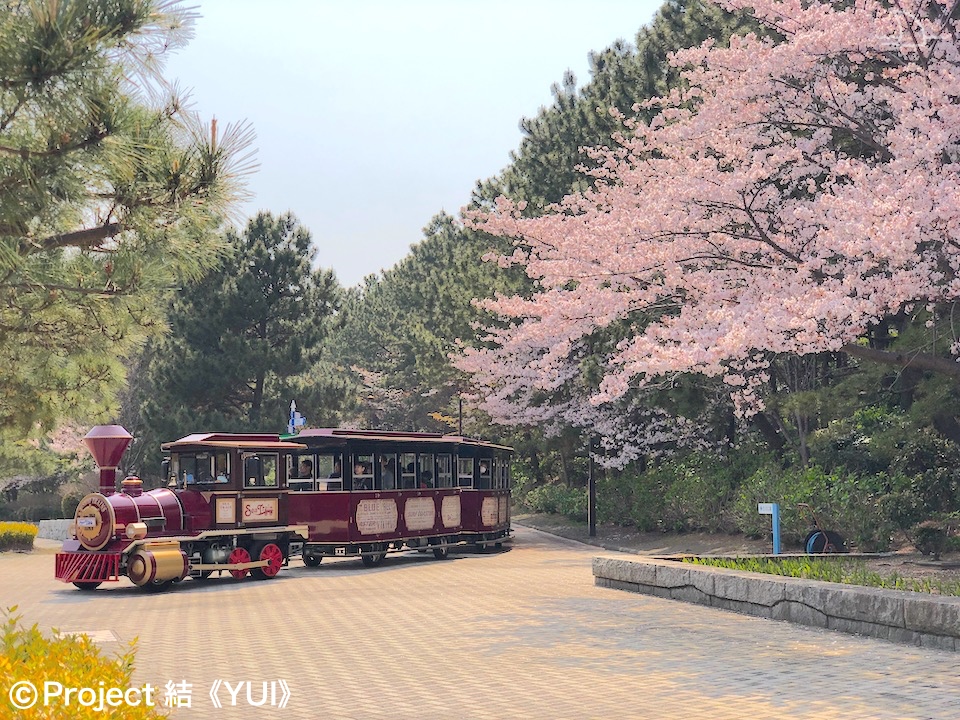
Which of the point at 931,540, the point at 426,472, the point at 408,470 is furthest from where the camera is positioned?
the point at 426,472

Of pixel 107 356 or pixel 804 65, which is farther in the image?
pixel 804 65

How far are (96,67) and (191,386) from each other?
3638 centimetres

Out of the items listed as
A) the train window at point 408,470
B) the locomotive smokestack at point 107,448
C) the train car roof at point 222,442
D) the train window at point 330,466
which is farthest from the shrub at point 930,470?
the locomotive smokestack at point 107,448

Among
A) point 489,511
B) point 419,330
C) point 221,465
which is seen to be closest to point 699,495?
point 489,511

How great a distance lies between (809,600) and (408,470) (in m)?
14.0

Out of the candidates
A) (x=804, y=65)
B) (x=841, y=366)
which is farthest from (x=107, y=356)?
(x=841, y=366)

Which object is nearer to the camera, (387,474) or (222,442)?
(222,442)

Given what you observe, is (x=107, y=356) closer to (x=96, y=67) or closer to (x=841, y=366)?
(x=96, y=67)

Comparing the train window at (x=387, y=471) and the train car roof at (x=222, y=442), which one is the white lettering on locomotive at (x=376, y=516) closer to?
the train window at (x=387, y=471)

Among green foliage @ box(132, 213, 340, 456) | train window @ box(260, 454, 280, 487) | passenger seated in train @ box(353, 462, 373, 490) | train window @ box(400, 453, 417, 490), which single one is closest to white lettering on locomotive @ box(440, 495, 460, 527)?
train window @ box(400, 453, 417, 490)

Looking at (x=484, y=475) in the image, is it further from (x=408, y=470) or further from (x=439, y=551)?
(x=408, y=470)

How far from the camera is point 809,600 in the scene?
13.9 metres

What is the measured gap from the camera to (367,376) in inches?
3088

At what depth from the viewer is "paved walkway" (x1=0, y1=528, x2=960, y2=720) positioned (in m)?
9.23
